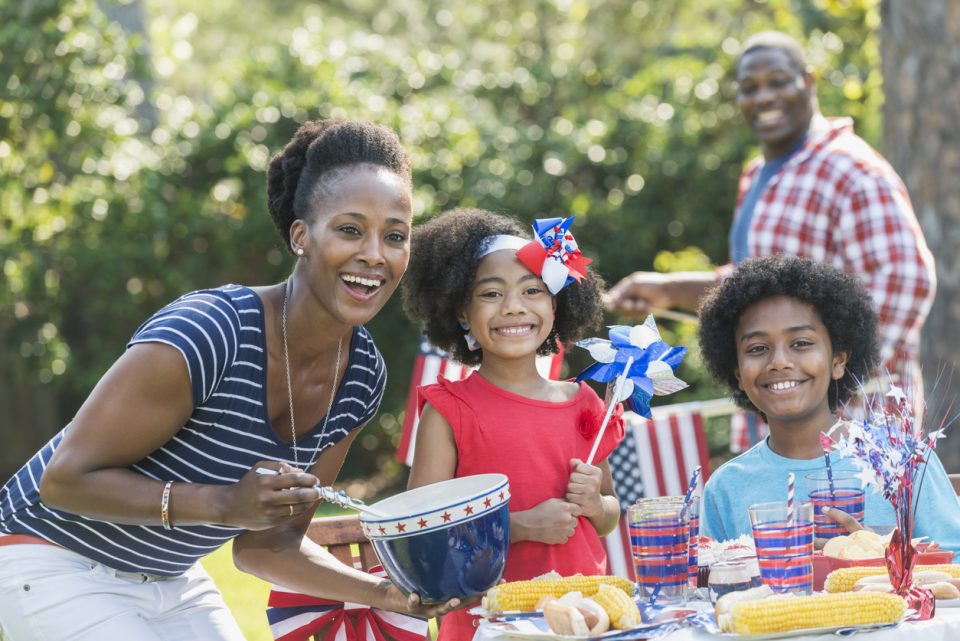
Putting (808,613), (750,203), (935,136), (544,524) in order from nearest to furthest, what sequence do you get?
(808,613) < (544,524) < (750,203) < (935,136)

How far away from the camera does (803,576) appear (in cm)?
255

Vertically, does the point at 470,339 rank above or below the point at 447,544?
above

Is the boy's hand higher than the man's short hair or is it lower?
lower

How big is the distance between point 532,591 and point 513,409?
891 mm

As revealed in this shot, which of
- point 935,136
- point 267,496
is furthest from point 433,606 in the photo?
point 935,136

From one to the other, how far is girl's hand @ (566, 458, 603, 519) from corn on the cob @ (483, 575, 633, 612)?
1.92ft

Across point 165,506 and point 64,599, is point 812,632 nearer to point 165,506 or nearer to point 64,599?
point 165,506

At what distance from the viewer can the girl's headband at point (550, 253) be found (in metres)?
3.42

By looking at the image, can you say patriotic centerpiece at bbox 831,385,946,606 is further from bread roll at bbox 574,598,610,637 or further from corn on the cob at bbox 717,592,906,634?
bread roll at bbox 574,598,610,637

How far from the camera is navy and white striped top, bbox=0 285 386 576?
294 centimetres

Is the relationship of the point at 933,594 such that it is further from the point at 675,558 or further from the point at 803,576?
the point at 675,558

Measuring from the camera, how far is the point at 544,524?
3143 mm

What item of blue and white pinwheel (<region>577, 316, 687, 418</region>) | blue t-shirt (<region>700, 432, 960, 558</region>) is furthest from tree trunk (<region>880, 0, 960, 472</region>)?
blue and white pinwheel (<region>577, 316, 687, 418</region>)

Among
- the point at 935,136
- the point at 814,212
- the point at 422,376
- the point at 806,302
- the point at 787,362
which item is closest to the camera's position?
the point at 787,362
